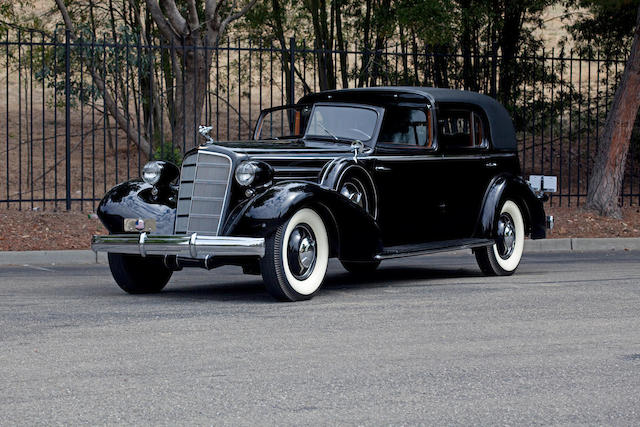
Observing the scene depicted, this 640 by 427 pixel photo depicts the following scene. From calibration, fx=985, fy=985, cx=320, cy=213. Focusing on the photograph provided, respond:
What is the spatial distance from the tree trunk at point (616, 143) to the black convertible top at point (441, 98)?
5.96 meters

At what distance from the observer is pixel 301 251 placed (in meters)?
8.12

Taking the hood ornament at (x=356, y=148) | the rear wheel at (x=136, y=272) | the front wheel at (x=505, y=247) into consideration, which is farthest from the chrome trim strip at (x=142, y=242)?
the front wheel at (x=505, y=247)

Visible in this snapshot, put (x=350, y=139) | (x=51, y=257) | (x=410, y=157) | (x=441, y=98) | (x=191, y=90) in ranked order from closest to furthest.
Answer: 1. (x=350, y=139)
2. (x=410, y=157)
3. (x=441, y=98)
4. (x=51, y=257)
5. (x=191, y=90)

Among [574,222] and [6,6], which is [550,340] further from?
[6,6]

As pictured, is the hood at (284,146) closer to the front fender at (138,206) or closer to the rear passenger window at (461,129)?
the front fender at (138,206)

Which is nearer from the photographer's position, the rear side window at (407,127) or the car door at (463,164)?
the rear side window at (407,127)

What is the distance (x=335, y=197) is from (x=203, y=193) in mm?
1117

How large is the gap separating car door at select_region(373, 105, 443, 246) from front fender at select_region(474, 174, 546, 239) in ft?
1.97

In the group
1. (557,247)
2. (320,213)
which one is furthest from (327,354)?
(557,247)

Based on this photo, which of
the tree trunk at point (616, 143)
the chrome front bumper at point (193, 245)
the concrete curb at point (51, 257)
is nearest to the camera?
the chrome front bumper at point (193, 245)

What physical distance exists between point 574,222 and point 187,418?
39.9ft

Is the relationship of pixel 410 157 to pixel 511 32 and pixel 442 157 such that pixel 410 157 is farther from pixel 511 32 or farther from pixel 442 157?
pixel 511 32

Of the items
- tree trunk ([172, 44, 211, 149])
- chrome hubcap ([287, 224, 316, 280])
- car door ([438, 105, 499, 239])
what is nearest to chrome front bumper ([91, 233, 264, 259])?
chrome hubcap ([287, 224, 316, 280])

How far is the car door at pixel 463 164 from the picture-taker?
988 cm
